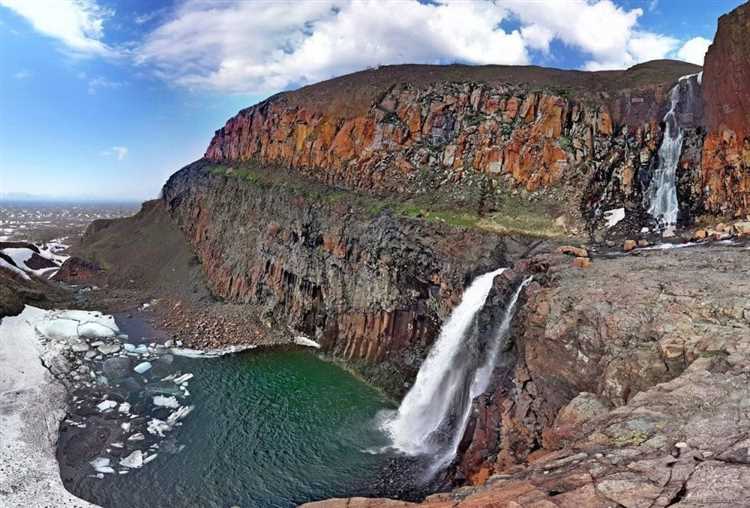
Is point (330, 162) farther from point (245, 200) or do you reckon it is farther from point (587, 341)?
point (587, 341)

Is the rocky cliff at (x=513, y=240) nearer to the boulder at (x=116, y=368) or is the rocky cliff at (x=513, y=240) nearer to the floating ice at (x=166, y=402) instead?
the boulder at (x=116, y=368)

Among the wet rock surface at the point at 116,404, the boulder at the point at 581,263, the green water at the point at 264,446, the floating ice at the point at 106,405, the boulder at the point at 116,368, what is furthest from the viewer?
the boulder at the point at 116,368

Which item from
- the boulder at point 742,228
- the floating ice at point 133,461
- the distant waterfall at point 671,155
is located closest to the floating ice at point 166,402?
the floating ice at point 133,461

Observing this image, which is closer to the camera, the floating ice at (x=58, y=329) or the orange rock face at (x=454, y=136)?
the floating ice at (x=58, y=329)

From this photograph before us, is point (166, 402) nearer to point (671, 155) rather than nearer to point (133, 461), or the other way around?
point (133, 461)

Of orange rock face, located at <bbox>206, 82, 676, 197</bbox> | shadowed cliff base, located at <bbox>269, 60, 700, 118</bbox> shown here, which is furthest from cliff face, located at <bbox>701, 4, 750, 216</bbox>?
shadowed cliff base, located at <bbox>269, 60, 700, 118</bbox>

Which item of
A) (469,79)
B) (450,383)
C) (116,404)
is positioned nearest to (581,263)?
(450,383)
